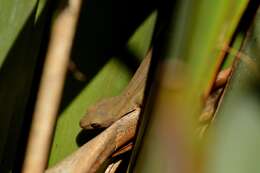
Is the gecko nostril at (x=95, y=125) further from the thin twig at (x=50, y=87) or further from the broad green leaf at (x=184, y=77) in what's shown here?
the broad green leaf at (x=184, y=77)

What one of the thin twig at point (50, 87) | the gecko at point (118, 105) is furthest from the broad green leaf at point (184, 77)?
the gecko at point (118, 105)

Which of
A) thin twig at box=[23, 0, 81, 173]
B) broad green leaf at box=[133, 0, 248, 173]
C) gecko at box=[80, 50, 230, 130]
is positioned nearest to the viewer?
broad green leaf at box=[133, 0, 248, 173]

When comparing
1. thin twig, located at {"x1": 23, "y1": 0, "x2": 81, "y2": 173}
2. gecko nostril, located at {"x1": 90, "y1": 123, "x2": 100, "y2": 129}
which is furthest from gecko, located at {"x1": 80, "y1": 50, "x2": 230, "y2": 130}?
thin twig, located at {"x1": 23, "y1": 0, "x2": 81, "y2": 173}

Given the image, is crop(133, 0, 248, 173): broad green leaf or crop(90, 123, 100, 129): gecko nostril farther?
crop(90, 123, 100, 129): gecko nostril

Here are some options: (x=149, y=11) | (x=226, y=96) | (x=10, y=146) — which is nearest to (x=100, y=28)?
(x=149, y=11)

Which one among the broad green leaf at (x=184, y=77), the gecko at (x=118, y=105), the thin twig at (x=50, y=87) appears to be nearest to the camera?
the broad green leaf at (x=184, y=77)

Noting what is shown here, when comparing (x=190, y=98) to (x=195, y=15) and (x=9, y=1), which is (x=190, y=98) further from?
(x=9, y=1)

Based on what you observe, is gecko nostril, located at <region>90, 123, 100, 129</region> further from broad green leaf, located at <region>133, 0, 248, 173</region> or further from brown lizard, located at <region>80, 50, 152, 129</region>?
broad green leaf, located at <region>133, 0, 248, 173</region>

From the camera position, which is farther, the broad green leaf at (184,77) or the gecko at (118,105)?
the gecko at (118,105)
